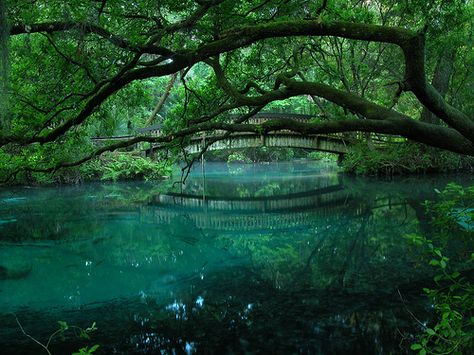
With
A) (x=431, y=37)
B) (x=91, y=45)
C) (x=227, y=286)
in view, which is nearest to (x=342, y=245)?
(x=227, y=286)

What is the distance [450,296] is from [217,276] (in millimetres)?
4408

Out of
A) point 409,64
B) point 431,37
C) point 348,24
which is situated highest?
point 431,37

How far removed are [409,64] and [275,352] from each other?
3392 millimetres

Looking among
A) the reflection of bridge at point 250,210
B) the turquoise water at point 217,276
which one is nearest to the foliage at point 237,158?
the reflection of bridge at point 250,210

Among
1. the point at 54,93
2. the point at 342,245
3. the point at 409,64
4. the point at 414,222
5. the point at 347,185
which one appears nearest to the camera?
the point at 409,64

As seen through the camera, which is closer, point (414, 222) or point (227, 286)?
point (227, 286)

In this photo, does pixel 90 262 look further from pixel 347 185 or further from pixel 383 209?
pixel 347 185

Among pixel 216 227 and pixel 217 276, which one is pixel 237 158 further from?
pixel 217 276

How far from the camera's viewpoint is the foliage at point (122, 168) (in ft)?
76.2

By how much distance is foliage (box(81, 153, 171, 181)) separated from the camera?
914 inches

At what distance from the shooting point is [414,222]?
437 inches

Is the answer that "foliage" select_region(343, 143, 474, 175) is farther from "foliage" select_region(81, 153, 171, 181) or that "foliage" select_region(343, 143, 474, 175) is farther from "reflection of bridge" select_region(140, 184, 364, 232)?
"foliage" select_region(81, 153, 171, 181)

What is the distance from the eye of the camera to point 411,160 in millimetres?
20453

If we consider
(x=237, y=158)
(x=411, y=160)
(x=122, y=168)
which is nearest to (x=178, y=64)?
(x=411, y=160)
